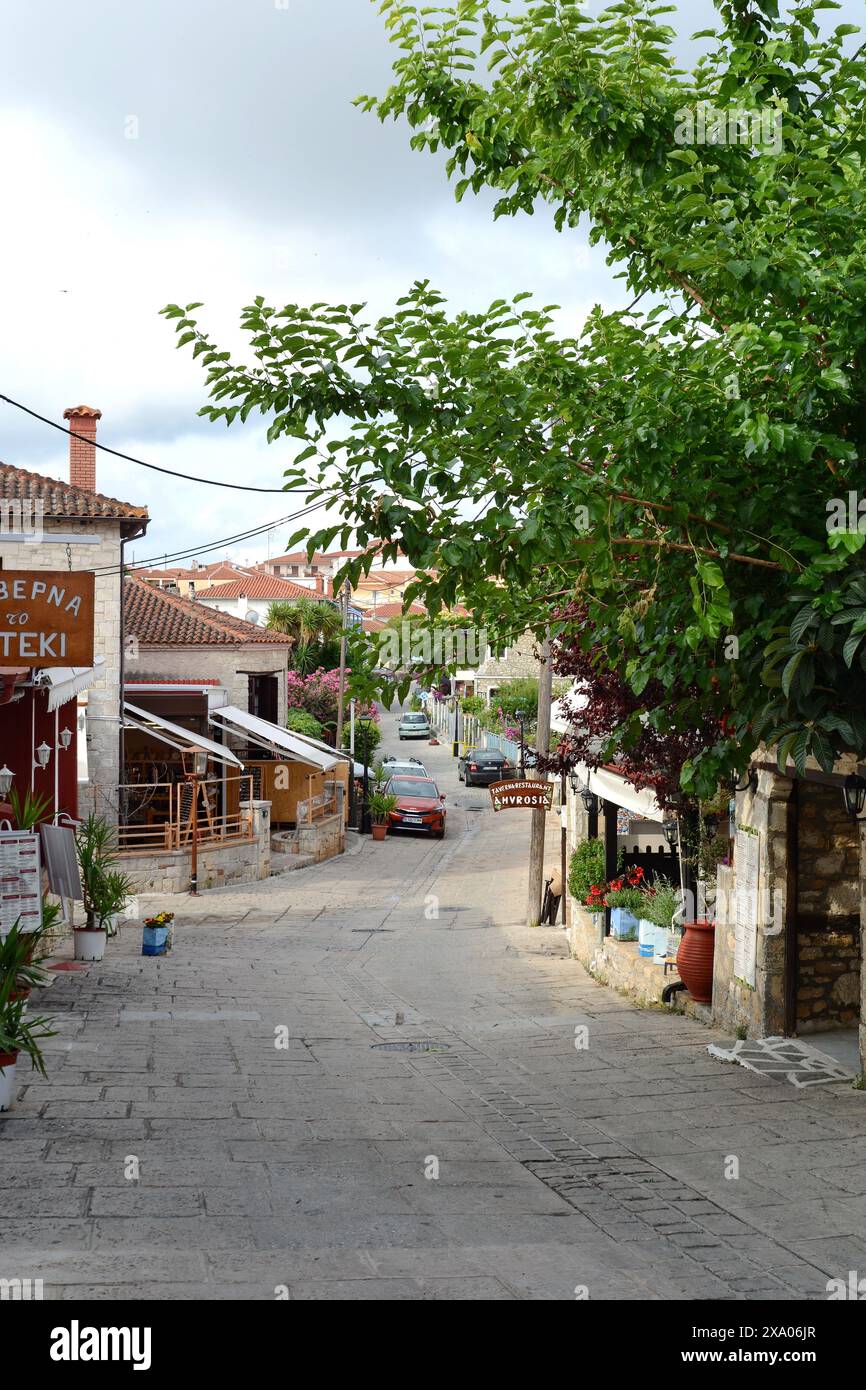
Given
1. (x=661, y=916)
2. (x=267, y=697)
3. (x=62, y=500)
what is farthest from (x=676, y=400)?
(x=267, y=697)

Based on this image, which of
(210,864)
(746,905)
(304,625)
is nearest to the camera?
(746,905)

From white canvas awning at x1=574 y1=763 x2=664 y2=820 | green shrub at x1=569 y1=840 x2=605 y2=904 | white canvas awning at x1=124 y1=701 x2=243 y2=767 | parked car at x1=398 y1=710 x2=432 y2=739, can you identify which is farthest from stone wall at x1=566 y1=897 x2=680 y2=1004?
parked car at x1=398 y1=710 x2=432 y2=739

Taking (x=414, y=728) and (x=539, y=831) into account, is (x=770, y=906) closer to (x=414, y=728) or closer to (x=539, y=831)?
(x=539, y=831)

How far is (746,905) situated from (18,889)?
6247 mm

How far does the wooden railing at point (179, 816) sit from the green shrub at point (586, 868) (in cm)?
734

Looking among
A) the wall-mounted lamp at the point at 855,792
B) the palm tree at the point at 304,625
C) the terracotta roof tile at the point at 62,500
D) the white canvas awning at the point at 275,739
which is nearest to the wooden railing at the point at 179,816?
the white canvas awning at the point at 275,739

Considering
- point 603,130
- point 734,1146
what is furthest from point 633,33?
point 734,1146

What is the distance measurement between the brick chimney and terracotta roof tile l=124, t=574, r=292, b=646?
3314 millimetres

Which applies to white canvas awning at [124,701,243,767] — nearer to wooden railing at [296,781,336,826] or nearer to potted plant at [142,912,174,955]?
wooden railing at [296,781,336,826]

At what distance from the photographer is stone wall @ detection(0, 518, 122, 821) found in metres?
24.6

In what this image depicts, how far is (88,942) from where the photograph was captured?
47.6 ft

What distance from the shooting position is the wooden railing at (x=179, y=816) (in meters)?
22.4
